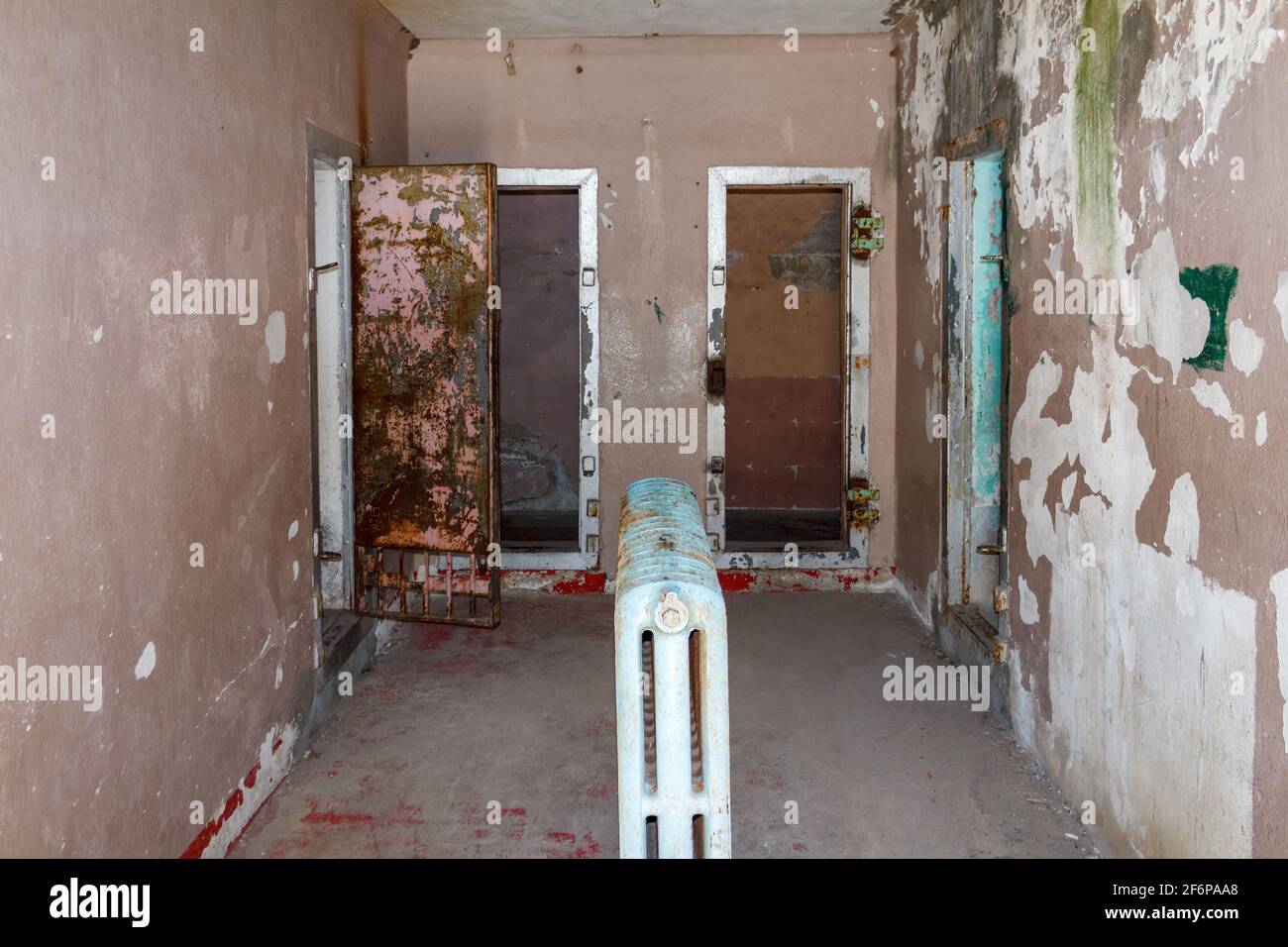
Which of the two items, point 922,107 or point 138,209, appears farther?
point 922,107

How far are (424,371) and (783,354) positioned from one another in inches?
159

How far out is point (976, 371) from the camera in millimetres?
4332

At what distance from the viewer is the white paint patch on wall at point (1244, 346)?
212 centimetres

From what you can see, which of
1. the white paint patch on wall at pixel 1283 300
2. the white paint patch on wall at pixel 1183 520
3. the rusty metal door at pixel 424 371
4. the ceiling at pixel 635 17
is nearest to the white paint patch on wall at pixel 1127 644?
the white paint patch on wall at pixel 1183 520

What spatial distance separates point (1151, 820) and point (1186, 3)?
184 cm

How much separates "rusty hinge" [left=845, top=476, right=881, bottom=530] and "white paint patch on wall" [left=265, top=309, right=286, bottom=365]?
10.1 feet

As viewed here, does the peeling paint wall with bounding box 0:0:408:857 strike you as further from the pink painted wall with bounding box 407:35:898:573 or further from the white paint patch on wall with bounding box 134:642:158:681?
the pink painted wall with bounding box 407:35:898:573

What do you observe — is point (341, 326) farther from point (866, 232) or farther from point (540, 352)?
point (540, 352)

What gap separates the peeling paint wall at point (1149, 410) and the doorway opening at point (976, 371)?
1.60 ft

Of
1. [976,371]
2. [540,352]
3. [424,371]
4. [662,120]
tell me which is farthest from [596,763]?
[540,352]

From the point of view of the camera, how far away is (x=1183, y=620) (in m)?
2.42

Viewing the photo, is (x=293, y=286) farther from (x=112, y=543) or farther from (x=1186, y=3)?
(x=1186, y=3)
